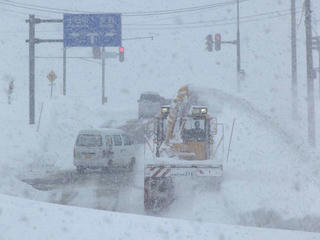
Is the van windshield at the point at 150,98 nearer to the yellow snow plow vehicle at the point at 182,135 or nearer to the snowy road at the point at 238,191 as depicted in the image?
the snowy road at the point at 238,191

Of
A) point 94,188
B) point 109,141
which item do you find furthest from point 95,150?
point 94,188

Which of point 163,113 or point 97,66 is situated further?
point 97,66

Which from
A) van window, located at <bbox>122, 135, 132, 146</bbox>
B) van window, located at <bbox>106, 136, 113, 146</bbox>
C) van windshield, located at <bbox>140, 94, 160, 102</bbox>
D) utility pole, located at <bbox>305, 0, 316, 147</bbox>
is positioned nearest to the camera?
van window, located at <bbox>106, 136, 113, 146</bbox>

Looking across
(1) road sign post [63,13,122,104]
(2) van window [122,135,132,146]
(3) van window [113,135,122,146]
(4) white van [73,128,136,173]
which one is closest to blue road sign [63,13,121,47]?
(1) road sign post [63,13,122,104]

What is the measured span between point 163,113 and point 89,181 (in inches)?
162

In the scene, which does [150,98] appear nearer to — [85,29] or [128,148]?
[85,29]

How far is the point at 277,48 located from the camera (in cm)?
10788

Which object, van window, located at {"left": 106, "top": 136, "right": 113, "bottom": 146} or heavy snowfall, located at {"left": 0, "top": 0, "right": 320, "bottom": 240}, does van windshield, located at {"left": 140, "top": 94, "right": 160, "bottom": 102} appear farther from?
van window, located at {"left": 106, "top": 136, "right": 113, "bottom": 146}

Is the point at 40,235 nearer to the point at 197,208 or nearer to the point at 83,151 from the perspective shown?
the point at 197,208

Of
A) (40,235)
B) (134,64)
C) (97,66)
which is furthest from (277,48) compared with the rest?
(40,235)

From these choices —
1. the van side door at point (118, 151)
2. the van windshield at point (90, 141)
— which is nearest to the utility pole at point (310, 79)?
the van side door at point (118, 151)

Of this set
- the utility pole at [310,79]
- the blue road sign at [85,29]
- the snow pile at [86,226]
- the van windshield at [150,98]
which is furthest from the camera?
the van windshield at [150,98]

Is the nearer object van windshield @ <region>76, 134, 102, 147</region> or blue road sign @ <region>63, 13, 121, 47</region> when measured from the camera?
van windshield @ <region>76, 134, 102, 147</region>

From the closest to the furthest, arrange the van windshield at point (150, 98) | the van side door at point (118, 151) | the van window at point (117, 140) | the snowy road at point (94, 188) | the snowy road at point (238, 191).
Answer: the snowy road at point (238, 191), the snowy road at point (94, 188), the van side door at point (118, 151), the van window at point (117, 140), the van windshield at point (150, 98)
